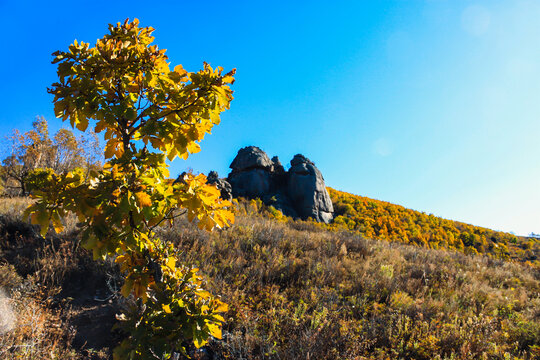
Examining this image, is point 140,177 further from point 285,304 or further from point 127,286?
point 285,304

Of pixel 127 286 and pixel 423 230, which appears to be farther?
pixel 423 230

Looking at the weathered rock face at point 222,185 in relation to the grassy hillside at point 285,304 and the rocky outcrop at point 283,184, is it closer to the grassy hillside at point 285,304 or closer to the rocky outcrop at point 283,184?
the rocky outcrop at point 283,184

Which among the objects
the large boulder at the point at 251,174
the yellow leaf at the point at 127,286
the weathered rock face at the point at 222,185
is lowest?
the yellow leaf at the point at 127,286

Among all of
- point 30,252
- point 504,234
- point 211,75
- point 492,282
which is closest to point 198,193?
point 211,75

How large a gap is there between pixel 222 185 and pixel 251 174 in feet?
19.5

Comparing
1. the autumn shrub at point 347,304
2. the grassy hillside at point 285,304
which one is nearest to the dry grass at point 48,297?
the grassy hillside at point 285,304

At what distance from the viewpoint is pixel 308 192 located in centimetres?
2111

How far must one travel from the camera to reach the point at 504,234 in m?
26.8

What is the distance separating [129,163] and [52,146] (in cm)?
2228

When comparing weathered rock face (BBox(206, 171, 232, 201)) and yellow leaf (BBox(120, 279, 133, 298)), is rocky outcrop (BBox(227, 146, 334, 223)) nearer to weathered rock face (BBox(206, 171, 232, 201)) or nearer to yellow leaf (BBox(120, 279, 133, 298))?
weathered rock face (BBox(206, 171, 232, 201))

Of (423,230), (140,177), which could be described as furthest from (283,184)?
(140,177)

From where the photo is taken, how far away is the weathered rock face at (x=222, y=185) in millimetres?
15914

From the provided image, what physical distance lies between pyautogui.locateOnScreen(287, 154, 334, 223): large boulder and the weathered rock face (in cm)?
586

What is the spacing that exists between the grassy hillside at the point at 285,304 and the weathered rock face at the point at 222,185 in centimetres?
897
